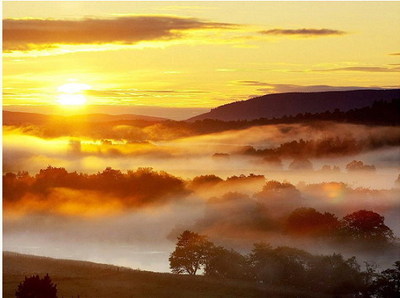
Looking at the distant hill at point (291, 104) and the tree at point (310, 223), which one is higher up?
the distant hill at point (291, 104)

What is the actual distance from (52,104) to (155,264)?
5.36 m

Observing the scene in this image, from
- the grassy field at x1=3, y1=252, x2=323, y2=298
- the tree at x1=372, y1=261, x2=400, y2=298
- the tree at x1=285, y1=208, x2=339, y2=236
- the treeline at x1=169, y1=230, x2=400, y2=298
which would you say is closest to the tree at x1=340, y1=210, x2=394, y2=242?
the tree at x1=285, y1=208, x2=339, y2=236

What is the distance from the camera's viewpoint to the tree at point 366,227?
41.5 metres

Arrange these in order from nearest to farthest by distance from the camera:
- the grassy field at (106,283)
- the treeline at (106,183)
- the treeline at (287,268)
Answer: the treeline at (287,268)
the grassy field at (106,283)
the treeline at (106,183)

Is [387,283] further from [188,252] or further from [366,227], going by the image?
[188,252]

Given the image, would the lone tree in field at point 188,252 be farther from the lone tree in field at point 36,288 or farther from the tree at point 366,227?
the tree at point 366,227

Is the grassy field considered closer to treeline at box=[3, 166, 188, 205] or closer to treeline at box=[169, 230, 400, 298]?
treeline at box=[169, 230, 400, 298]

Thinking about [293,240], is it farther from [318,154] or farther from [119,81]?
[119,81]

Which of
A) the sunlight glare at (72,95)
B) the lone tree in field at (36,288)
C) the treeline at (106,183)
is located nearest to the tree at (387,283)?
the treeline at (106,183)

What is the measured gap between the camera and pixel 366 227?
4197 centimetres

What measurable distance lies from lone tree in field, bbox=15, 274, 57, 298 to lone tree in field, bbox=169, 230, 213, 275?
3429 mm

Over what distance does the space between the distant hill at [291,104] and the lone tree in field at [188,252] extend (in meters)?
3.39

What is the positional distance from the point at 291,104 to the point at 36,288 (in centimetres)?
867

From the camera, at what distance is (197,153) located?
42062mm
